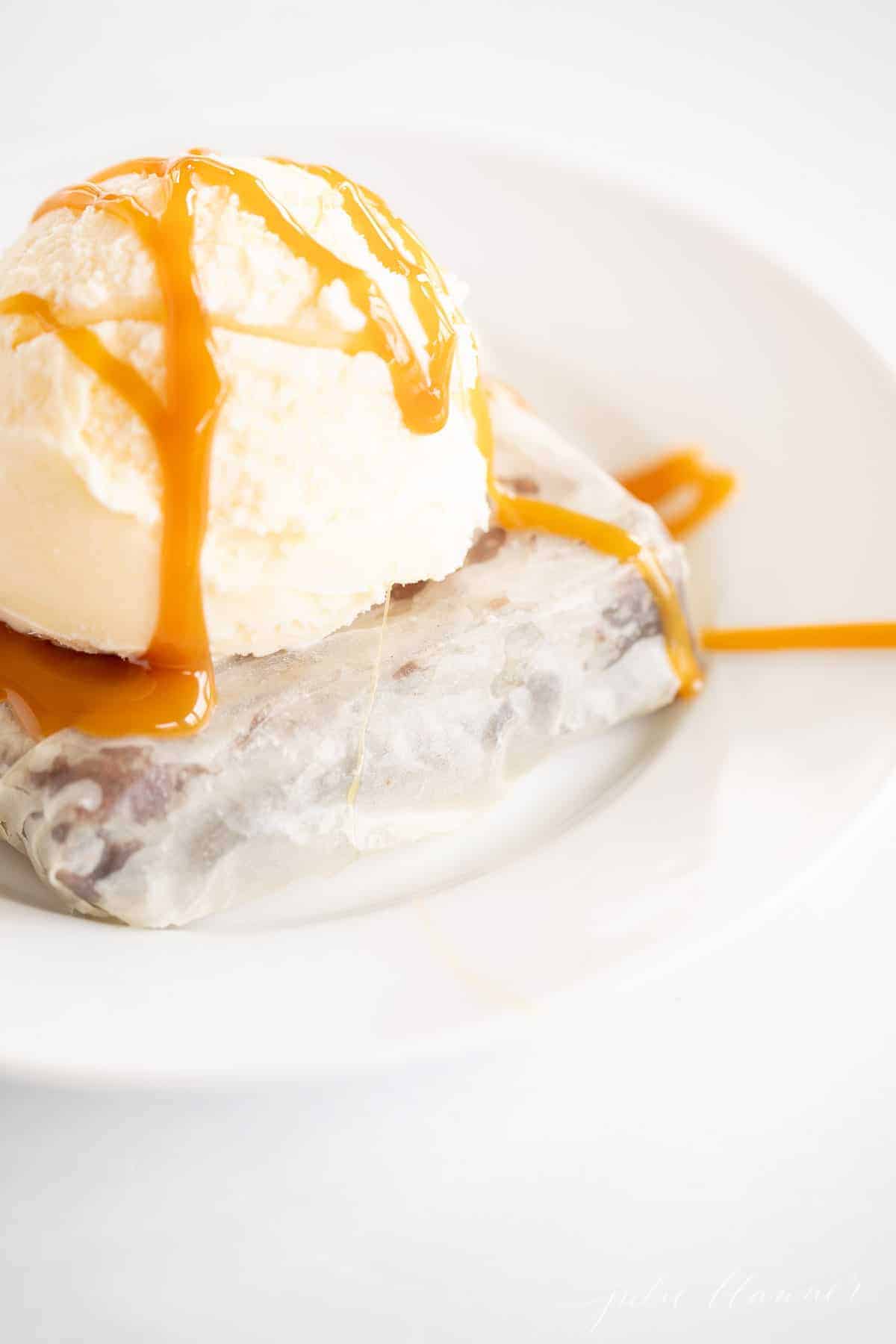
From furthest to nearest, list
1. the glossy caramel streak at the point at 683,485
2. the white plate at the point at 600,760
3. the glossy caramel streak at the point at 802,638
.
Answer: the glossy caramel streak at the point at 683,485
the glossy caramel streak at the point at 802,638
the white plate at the point at 600,760

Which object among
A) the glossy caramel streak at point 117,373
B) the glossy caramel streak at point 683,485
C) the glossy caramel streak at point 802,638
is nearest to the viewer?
the glossy caramel streak at point 117,373

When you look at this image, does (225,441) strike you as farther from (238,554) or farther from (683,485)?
(683,485)

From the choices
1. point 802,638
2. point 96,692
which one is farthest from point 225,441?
point 802,638

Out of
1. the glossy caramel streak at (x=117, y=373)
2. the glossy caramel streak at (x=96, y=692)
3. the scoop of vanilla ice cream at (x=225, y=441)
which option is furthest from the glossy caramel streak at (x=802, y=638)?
the glossy caramel streak at (x=117, y=373)

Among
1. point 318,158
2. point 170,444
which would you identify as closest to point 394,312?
point 170,444

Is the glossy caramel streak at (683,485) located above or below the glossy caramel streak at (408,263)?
below

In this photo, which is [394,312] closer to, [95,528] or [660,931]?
[95,528]

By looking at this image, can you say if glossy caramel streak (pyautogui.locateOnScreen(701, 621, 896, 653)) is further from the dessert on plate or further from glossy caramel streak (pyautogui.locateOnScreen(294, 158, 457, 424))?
glossy caramel streak (pyautogui.locateOnScreen(294, 158, 457, 424))

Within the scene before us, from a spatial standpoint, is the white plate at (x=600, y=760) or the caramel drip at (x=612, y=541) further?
the caramel drip at (x=612, y=541)

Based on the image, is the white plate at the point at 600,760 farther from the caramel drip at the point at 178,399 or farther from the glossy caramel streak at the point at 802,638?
the caramel drip at the point at 178,399
